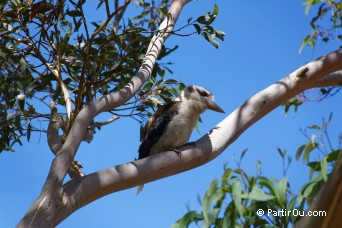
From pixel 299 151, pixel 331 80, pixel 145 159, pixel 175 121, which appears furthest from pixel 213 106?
pixel 145 159

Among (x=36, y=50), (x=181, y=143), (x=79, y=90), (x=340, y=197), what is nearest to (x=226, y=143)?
(x=181, y=143)

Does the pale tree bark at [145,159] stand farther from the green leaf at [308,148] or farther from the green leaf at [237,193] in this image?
the green leaf at [308,148]

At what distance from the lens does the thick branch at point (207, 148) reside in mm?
2443

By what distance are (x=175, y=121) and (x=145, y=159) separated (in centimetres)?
74

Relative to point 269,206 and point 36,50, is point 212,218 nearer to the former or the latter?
point 269,206

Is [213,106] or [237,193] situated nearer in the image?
[237,193]

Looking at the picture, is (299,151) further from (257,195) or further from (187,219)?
(187,219)

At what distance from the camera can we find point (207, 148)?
2.74 metres

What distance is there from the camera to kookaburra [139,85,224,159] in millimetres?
3201

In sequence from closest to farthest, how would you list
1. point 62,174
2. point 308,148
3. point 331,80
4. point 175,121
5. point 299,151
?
1. point 62,174
2. point 308,148
3. point 299,151
4. point 175,121
5. point 331,80

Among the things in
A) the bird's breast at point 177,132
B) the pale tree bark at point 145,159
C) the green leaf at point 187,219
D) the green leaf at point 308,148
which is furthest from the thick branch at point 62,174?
the green leaf at point 308,148

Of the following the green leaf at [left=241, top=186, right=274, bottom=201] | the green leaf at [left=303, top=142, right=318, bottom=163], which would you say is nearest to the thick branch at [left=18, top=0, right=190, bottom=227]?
the green leaf at [left=241, top=186, right=274, bottom=201]

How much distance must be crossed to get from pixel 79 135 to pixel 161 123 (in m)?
0.84

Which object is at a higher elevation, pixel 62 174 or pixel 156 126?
pixel 156 126
